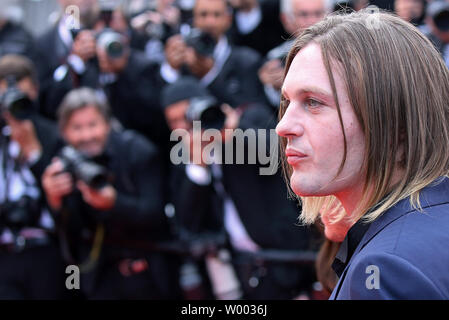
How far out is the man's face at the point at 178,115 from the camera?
306cm

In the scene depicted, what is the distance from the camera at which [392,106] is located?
110 centimetres

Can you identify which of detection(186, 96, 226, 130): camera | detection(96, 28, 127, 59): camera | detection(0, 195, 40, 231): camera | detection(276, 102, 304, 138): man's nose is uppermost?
detection(276, 102, 304, 138): man's nose

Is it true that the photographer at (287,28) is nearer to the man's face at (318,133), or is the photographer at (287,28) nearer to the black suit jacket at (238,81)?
the black suit jacket at (238,81)

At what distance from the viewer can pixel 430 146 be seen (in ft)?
3.67

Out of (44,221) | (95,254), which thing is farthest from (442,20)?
(44,221)

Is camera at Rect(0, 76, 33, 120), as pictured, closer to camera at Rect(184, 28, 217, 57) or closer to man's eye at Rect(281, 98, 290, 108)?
camera at Rect(184, 28, 217, 57)

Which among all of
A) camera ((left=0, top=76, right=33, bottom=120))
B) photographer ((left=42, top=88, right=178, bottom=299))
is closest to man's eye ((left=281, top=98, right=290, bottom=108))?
photographer ((left=42, top=88, right=178, bottom=299))

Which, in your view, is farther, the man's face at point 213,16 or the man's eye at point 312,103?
the man's face at point 213,16

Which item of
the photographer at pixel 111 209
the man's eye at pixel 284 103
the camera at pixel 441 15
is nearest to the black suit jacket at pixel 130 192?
the photographer at pixel 111 209

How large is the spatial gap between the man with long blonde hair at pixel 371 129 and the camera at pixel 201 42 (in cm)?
212

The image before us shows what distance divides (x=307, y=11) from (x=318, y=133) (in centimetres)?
214

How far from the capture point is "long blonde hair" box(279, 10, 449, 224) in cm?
109

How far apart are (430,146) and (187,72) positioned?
7.75 ft

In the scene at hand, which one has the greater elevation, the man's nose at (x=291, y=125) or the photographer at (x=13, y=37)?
the man's nose at (x=291, y=125)
